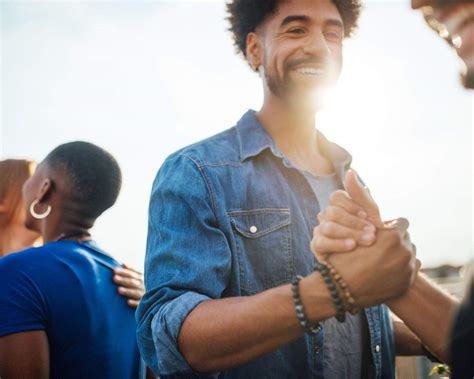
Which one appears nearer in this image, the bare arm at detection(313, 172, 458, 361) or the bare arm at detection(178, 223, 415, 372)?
the bare arm at detection(178, 223, 415, 372)

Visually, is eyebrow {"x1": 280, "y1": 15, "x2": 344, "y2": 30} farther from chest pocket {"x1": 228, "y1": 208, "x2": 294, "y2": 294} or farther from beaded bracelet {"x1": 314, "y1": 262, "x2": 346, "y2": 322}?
beaded bracelet {"x1": 314, "y1": 262, "x2": 346, "y2": 322}

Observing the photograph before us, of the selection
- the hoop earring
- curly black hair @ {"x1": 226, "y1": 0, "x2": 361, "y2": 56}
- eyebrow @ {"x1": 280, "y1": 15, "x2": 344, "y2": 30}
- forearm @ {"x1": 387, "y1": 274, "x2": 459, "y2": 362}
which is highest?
curly black hair @ {"x1": 226, "y1": 0, "x2": 361, "y2": 56}

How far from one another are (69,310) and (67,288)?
0.11 meters

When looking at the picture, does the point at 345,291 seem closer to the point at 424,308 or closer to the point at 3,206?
the point at 424,308

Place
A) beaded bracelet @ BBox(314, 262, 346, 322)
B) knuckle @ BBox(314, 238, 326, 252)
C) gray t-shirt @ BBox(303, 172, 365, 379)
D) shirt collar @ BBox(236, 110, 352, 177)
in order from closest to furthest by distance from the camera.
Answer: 1. beaded bracelet @ BBox(314, 262, 346, 322)
2. knuckle @ BBox(314, 238, 326, 252)
3. gray t-shirt @ BBox(303, 172, 365, 379)
4. shirt collar @ BBox(236, 110, 352, 177)

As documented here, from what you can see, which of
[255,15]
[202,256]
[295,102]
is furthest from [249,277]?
[255,15]

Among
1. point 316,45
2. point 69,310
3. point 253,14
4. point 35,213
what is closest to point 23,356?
point 69,310

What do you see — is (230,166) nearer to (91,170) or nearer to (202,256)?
(202,256)

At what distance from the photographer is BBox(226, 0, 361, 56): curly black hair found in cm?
294

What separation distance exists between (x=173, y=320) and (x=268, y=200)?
0.78 metres

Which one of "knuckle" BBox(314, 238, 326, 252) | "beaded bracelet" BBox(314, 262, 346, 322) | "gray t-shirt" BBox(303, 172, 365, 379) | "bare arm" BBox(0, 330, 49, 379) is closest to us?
"beaded bracelet" BBox(314, 262, 346, 322)

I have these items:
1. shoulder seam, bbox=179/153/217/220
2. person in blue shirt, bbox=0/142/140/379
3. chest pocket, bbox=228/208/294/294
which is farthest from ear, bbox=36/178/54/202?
chest pocket, bbox=228/208/294/294

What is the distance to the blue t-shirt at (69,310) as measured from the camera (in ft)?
7.74

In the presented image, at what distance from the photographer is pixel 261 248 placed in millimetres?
2133
